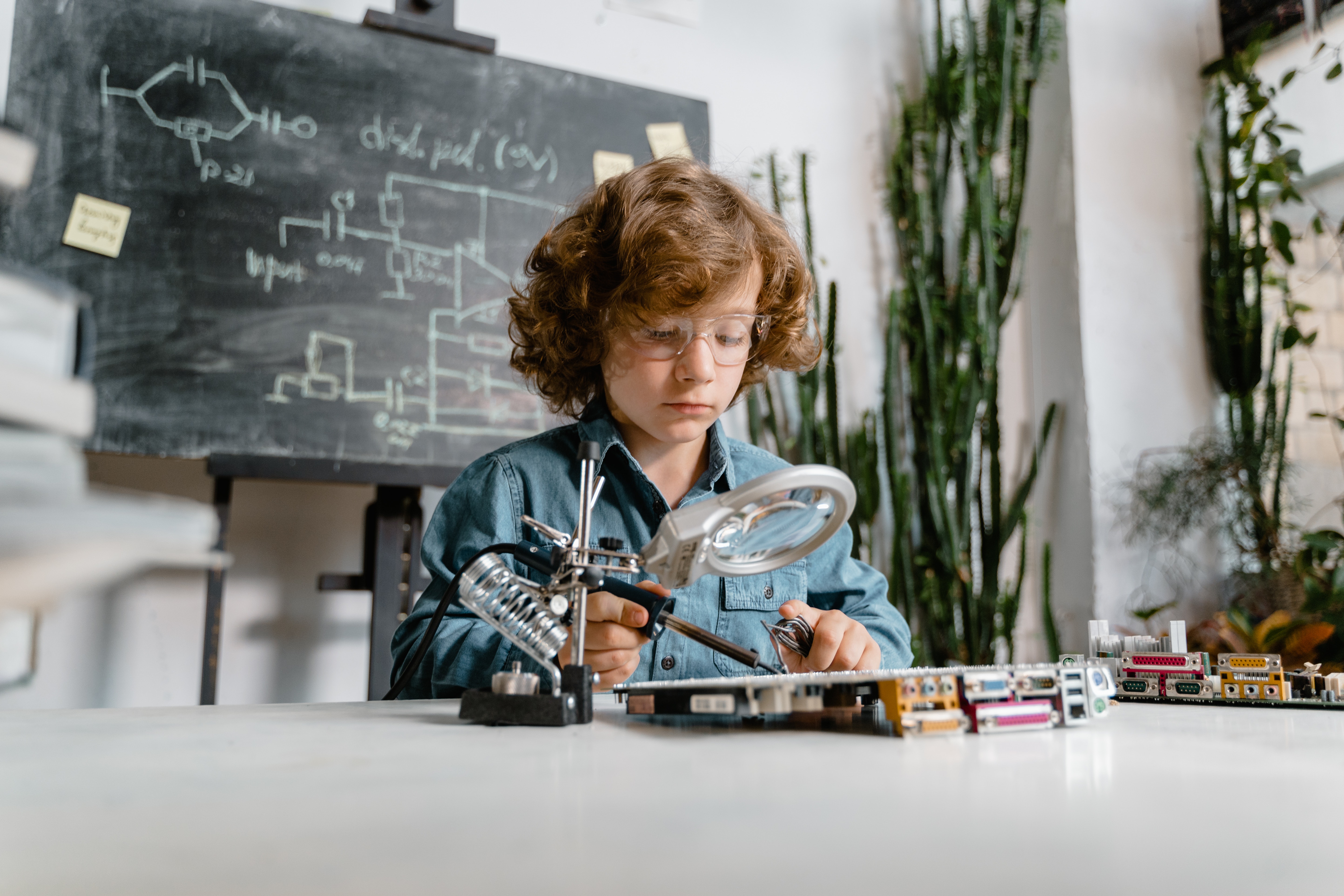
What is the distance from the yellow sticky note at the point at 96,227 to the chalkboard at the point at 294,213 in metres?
0.01

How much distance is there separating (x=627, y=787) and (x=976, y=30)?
2587mm

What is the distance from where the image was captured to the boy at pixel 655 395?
1001mm

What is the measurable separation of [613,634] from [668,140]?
163 cm

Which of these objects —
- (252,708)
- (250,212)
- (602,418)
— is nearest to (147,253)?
(250,212)

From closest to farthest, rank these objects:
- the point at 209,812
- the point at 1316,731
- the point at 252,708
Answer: the point at 209,812
the point at 1316,731
the point at 252,708

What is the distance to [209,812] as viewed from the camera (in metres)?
0.29

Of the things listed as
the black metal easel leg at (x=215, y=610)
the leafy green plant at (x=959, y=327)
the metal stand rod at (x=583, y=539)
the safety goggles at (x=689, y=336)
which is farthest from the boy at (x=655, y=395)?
the leafy green plant at (x=959, y=327)

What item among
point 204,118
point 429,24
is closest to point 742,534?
point 204,118

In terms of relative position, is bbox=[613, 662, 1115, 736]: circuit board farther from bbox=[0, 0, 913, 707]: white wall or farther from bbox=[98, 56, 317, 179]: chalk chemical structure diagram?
bbox=[98, 56, 317, 179]: chalk chemical structure diagram

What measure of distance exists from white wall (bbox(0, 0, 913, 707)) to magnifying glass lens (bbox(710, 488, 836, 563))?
124 cm

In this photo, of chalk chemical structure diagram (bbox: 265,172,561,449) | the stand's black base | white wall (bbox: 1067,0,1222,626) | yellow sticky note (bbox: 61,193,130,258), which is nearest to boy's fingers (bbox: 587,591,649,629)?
the stand's black base

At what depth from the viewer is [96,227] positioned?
1.57 meters

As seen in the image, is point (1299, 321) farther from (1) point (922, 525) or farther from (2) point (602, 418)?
(2) point (602, 418)

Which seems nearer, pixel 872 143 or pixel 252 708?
pixel 252 708
